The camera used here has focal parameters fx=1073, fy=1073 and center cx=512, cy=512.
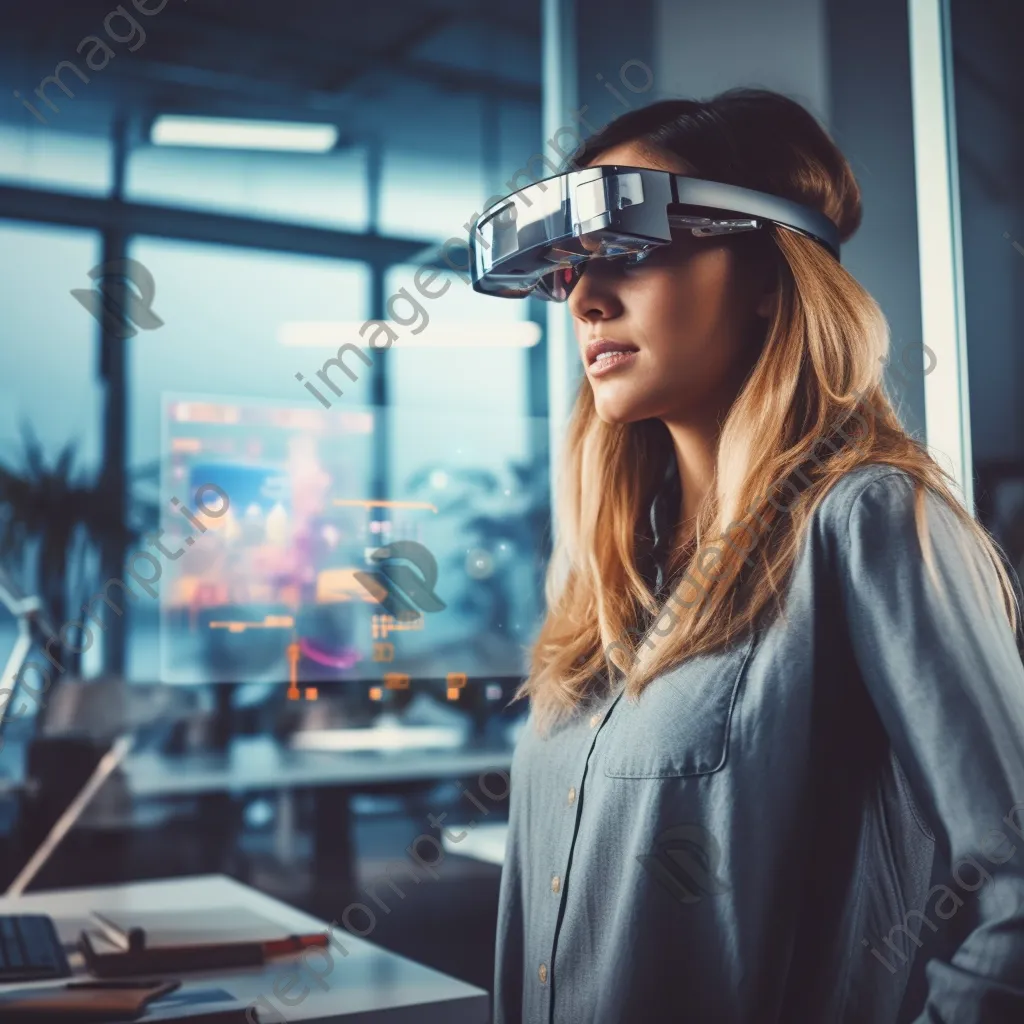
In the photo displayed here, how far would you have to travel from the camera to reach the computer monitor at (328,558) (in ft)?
7.80

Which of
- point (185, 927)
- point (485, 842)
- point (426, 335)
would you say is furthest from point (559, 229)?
point (426, 335)

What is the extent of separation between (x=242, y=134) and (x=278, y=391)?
2.90 feet

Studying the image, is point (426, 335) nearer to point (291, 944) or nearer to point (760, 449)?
point (291, 944)

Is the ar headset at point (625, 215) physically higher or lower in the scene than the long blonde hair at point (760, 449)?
higher

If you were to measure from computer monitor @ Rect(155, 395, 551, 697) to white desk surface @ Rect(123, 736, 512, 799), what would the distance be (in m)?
0.73

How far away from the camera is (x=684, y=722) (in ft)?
3.31

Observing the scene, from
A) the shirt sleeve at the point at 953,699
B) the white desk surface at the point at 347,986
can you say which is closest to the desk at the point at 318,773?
the white desk surface at the point at 347,986

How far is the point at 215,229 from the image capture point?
3584 millimetres

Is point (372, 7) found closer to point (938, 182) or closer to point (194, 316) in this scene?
point (194, 316)

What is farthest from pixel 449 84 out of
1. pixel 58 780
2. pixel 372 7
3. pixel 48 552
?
pixel 58 780

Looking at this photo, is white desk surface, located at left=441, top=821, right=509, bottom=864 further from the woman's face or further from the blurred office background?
the woman's face

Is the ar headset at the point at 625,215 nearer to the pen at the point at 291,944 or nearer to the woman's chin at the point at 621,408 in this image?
the woman's chin at the point at 621,408

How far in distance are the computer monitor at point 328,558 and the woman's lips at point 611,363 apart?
127 centimetres

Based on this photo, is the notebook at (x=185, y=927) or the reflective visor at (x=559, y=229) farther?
the notebook at (x=185, y=927)
